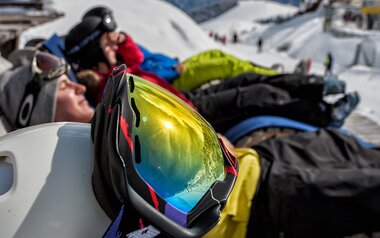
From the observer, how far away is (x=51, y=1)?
43.7 ft

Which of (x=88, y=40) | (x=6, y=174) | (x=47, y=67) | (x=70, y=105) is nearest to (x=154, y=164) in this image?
(x=6, y=174)

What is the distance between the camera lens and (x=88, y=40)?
10.3 feet

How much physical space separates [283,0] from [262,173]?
11213 centimetres

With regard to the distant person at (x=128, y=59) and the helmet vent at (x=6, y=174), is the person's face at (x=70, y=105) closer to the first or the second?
the distant person at (x=128, y=59)

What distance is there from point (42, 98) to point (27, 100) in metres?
0.09

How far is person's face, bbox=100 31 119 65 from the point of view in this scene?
3.18 meters

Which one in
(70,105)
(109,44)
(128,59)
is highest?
(70,105)

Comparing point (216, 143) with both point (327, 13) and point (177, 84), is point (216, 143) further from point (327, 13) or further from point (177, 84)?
point (327, 13)

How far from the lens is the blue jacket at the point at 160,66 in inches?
163

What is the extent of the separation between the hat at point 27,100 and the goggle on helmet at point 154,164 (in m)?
0.93

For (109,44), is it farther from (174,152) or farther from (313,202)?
(174,152)

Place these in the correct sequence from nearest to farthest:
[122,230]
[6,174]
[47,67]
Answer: [122,230], [6,174], [47,67]

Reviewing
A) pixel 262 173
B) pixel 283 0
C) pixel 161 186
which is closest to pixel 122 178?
pixel 161 186

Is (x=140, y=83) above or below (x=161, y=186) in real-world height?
above
